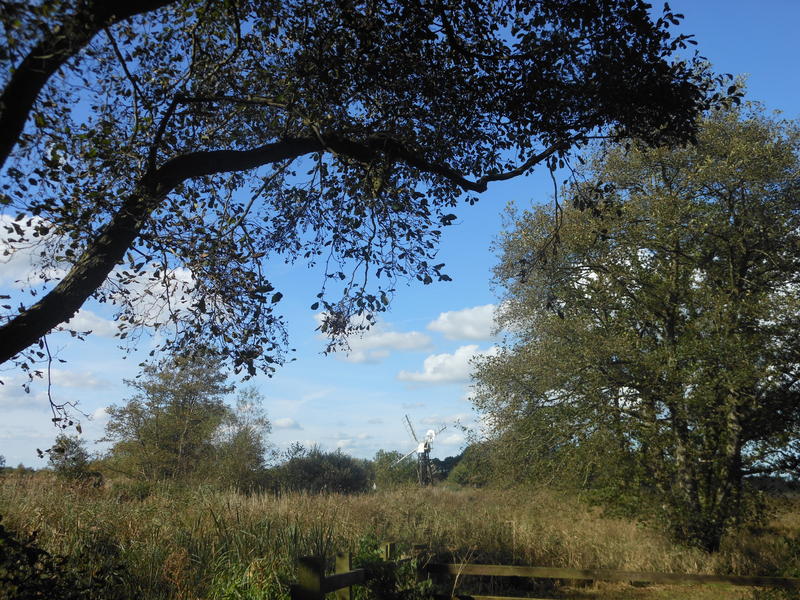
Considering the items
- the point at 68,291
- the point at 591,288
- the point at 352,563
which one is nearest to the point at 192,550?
the point at 352,563

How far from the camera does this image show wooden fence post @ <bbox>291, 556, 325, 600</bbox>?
5520 mm

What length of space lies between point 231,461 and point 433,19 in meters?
21.8

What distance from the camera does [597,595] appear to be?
422 inches

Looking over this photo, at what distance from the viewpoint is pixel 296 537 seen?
324 inches

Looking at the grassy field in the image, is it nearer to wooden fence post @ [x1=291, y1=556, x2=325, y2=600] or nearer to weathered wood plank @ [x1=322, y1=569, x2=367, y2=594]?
weathered wood plank @ [x1=322, y1=569, x2=367, y2=594]

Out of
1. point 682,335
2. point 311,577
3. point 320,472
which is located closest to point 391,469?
point 320,472

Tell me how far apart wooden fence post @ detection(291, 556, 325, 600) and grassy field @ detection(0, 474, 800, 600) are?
144 cm

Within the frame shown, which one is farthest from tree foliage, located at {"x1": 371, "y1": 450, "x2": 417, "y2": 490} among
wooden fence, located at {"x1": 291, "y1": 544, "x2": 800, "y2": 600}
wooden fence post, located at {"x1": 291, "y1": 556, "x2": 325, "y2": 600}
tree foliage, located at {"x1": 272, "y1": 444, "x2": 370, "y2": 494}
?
wooden fence post, located at {"x1": 291, "y1": 556, "x2": 325, "y2": 600}

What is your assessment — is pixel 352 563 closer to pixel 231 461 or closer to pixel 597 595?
pixel 597 595

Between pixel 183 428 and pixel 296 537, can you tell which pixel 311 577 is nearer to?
pixel 296 537

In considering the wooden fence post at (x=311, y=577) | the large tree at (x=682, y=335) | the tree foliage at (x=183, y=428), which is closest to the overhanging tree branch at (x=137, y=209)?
the wooden fence post at (x=311, y=577)

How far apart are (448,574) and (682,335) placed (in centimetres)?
930

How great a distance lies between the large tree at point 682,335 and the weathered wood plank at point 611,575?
15.9 ft

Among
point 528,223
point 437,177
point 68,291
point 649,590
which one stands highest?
point 528,223
